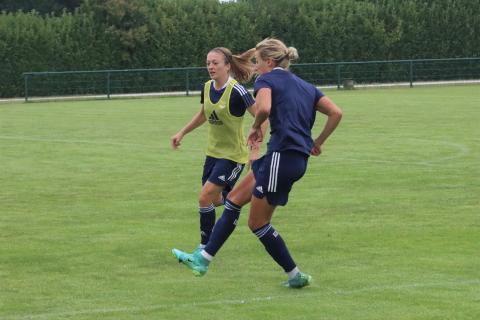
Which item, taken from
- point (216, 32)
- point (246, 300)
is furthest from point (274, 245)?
point (216, 32)

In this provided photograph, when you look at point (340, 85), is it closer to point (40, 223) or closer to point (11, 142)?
point (11, 142)

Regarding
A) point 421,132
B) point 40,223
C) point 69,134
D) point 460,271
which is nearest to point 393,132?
point 421,132

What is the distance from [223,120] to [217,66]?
50cm

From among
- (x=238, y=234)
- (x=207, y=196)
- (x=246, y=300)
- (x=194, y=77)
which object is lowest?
(x=194, y=77)

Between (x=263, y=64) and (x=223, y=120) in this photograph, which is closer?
(x=263, y=64)

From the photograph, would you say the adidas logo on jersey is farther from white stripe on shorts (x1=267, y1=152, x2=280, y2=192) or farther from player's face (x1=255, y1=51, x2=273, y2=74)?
white stripe on shorts (x1=267, y1=152, x2=280, y2=192)

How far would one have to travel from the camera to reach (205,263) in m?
9.26

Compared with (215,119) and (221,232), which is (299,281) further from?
(215,119)

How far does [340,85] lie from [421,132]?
23.7 meters

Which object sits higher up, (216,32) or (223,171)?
(223,171)

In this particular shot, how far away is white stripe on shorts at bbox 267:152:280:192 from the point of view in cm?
877

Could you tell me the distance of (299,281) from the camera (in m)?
9.02

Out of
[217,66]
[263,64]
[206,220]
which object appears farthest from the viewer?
[206,220]

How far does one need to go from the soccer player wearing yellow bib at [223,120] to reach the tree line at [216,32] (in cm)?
3644
